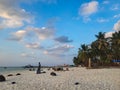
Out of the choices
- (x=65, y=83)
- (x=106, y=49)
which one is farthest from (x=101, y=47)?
(x=65, y=83)

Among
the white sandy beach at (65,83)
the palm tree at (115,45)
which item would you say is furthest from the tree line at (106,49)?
the white sandy beach at (65,83)

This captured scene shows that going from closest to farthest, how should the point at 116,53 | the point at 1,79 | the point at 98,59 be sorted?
the point at 1,79, the point at 116,53, the point at 98,59

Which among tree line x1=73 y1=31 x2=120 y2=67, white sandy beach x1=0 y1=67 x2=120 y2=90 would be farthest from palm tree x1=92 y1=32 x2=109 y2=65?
white sandy beach x1=0 y1=67 x2=120 y2=90

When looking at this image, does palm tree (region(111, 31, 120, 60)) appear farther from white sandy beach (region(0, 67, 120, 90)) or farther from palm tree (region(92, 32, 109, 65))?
white sandy beach (region(0, 67, 120, 90))

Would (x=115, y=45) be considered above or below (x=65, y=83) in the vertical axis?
above

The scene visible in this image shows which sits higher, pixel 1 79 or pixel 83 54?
pixel 83 54

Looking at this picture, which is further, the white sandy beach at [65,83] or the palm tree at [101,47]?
the palm tree at [101,47]

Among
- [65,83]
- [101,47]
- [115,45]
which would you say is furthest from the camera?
[101,47]

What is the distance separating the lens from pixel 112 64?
62.0 metres

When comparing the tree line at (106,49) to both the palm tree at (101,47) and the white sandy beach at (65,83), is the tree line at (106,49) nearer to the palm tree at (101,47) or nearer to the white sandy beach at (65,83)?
the palm tree at (101,47)

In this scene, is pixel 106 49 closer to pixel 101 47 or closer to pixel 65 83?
pixel 101 47

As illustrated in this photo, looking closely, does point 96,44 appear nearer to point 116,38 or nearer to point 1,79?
point 116,38

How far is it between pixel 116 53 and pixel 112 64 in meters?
3.69

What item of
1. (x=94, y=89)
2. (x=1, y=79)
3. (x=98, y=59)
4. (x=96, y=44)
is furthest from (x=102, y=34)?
(x=94, y=89)
